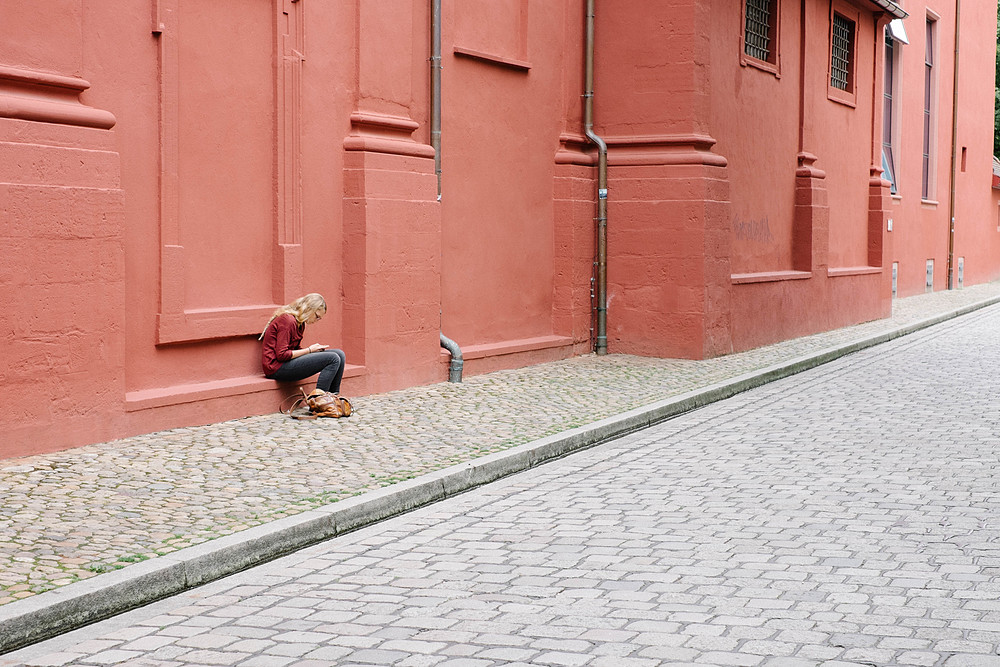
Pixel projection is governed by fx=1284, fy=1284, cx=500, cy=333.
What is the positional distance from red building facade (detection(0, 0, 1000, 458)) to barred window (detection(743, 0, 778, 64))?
4cm

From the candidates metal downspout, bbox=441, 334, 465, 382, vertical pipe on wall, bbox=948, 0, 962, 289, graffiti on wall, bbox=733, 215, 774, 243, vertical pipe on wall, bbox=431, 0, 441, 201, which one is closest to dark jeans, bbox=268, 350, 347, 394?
metal downspout, bbox=441, 334, 465, 382

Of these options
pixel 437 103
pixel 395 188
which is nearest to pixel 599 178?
pixel 437 103

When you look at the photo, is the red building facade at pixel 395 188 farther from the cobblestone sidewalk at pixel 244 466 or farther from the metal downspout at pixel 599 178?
the cobblestone sidewalk at pixel 244 466

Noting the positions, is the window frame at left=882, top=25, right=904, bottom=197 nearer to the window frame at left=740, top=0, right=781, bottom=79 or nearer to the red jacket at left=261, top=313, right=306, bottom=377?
the window frame at left=740, top=0, right=781, bottom=79

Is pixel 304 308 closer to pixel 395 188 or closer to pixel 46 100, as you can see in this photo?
pixel 395 188

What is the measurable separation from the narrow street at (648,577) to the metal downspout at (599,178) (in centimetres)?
610

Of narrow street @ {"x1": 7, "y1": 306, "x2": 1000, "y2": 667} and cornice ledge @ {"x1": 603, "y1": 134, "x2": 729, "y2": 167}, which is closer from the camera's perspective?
narrow street @ {"x1": 7, "y1": 306, "x2": 1000, "y2": 667}

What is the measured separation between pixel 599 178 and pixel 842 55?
835cm

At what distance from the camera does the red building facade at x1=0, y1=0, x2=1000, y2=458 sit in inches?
332

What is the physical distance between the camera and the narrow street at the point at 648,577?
4762 millimetres

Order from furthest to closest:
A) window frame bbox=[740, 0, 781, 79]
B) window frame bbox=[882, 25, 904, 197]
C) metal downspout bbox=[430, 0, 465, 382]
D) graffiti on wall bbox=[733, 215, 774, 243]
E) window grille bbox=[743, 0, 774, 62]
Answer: window frame bbox=[882, 25, 904, 197] < window frame bbox=[740, 0, 781, 79] < window grille bbox=[743, 0, 774, 62] < graffiti on wall bbox=[733, 215, 774, 243] < metal downspout bbox=[430, 0, 465, 382]

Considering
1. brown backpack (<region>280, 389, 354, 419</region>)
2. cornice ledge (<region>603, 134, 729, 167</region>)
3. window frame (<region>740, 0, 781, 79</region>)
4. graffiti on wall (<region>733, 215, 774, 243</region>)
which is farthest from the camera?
window frame (<region>740, 0, 781, 79</region>)

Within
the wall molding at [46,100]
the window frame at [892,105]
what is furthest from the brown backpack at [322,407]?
the window frame at [892,105]

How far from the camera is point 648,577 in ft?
19.2
